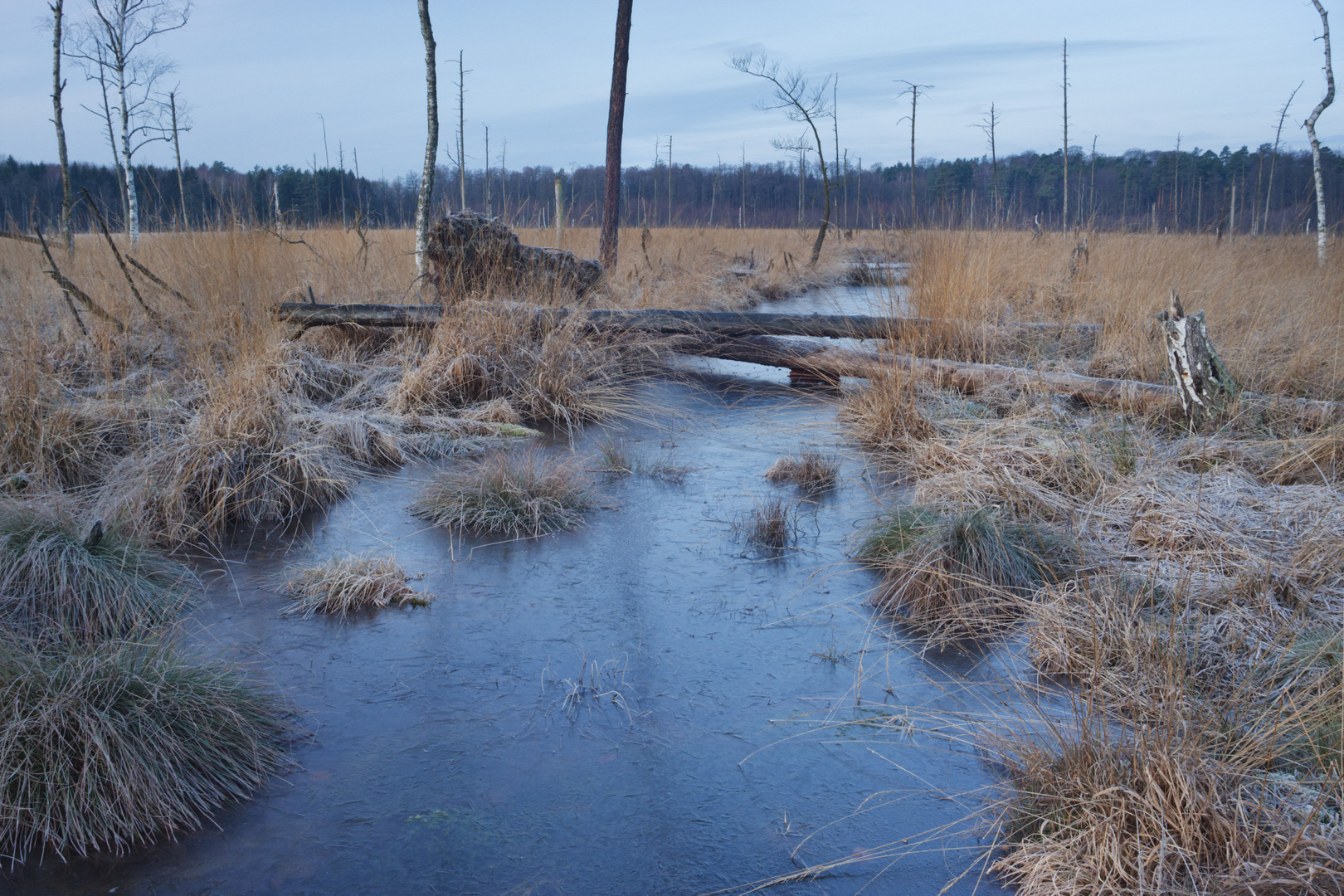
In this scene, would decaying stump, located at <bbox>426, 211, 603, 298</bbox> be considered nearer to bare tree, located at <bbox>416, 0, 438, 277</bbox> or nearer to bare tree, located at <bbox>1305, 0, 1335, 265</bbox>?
bare tree, located at <bbox>416, 0, 438, 277</bbox>

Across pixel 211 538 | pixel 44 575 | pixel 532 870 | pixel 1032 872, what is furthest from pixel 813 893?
pixel 211 538

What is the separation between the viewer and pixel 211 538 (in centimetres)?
433

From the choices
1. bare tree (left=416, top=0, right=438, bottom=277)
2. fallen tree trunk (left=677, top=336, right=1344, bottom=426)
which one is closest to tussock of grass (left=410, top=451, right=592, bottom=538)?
fallen tree trunk (left=677, top=336, right=1344, bottom=426)

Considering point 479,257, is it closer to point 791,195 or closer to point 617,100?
point 617,100

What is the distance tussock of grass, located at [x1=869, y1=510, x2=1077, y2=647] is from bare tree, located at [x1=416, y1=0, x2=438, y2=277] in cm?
781

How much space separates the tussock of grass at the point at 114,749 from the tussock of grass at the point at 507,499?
2.02 metres

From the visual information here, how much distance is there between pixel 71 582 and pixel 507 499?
6.55 ft

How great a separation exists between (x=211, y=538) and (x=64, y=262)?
17.5 feet

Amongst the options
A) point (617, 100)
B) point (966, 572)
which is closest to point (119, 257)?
point (966, 572)

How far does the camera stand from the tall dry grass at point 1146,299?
6.51 m

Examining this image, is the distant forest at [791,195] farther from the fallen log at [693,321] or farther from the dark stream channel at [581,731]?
the dark stream channel at [581,731]

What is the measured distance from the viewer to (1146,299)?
8.66 m

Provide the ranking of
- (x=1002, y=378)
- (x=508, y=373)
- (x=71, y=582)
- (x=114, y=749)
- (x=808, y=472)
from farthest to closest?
(x=508, y=373) → (x=1002, y=378) → (x=808, y=472) → (x=71, y=582) → (x=114, y=749)

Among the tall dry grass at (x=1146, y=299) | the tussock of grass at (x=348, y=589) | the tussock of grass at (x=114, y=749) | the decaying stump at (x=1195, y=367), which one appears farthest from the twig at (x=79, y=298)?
the decaying stump at (x=1195, y=367)
